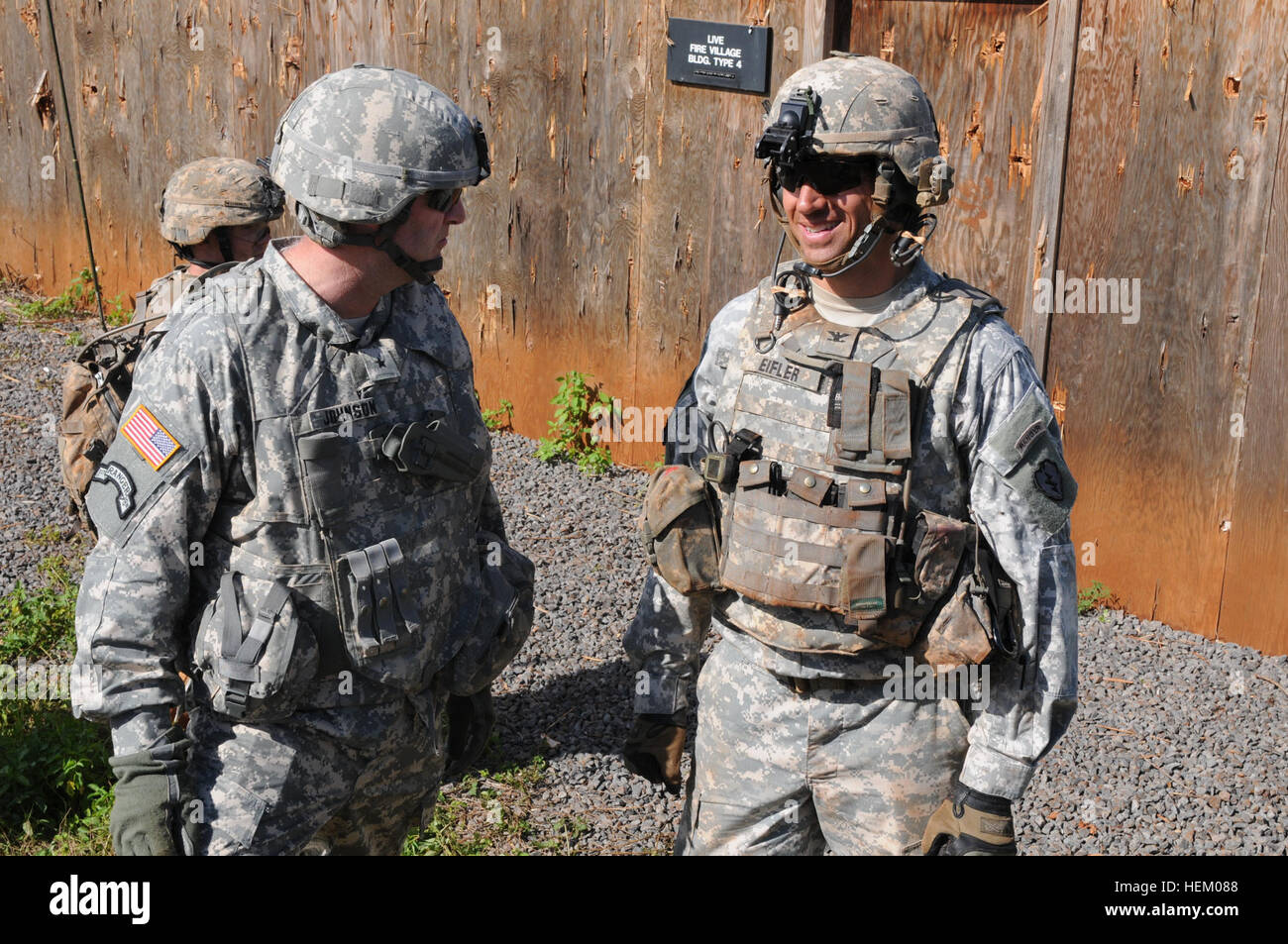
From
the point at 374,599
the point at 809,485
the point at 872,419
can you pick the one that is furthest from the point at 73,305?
the point at 872,419

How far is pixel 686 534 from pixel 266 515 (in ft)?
3.19

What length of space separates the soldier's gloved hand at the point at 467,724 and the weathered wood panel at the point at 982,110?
10.6ft

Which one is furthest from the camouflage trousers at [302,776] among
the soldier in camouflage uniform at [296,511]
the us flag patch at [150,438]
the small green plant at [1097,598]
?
the small green plant at [1097,598]

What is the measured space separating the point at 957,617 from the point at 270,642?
1479mm

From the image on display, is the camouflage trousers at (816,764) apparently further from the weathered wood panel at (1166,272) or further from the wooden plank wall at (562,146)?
the wooden plank wall at (562,146)

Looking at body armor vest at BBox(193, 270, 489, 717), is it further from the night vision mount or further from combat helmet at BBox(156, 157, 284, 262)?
combat helmet at BBox(156, 157, 284, 262)

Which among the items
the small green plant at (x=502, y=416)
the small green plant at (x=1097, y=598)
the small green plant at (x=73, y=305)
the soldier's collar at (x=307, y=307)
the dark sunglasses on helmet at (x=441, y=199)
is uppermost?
the dark sunglasses on helmet at (x=441, y=199)

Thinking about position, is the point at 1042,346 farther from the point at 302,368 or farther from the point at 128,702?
the point at 128,702

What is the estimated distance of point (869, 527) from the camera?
2.84 meters

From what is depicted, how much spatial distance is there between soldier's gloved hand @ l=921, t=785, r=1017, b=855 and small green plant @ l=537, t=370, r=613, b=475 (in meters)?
4.30

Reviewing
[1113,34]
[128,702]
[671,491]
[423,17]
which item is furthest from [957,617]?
[423,17]

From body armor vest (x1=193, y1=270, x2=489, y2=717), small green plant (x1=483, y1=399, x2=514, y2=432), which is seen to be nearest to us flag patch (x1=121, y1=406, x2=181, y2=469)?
body armor vest (x1=193, y1=270, x2=489, y2=717)

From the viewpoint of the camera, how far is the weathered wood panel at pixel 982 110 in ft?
17.8

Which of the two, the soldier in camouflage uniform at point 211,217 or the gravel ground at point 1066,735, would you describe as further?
the soldier in camouflage uniform at point 211,217
